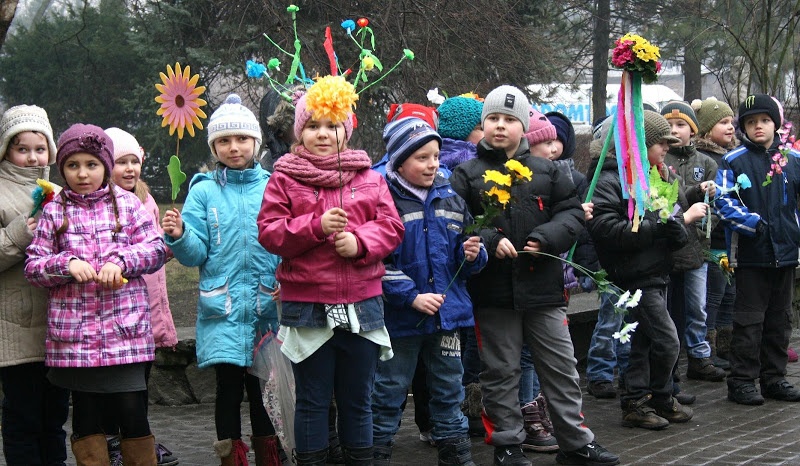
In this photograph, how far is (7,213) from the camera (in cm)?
493

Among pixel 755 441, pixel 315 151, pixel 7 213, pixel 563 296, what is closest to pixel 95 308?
pixel 7 213

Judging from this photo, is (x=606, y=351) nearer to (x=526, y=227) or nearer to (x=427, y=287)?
(x=526, y=227)

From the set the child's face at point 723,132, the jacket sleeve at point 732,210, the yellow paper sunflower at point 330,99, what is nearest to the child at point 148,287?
the yellow paper sunflower at point 330,99

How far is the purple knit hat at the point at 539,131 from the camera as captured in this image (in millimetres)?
6227

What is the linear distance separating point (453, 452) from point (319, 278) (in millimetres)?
1229

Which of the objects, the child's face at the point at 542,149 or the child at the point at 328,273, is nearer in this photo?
the child at the point at 328,273

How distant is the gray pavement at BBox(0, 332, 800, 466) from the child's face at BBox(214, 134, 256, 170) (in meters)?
1.62

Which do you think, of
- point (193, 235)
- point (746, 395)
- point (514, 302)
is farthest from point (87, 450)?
point (746, 395)

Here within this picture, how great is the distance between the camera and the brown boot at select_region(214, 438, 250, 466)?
504cm

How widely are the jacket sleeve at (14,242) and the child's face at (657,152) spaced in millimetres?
3487

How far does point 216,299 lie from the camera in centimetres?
496

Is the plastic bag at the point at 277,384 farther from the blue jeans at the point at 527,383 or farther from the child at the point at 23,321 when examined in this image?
the blue jeans at the point at 527,383

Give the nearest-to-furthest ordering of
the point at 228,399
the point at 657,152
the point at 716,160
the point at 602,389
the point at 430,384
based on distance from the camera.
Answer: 1. the point at 228,399
2. the point at 430,384
3. the point at 657,152
4. the point at 602,389
5. the point at 716,160

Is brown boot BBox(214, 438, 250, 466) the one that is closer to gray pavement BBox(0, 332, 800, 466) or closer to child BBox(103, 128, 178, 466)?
gray pavement BBox(0, 332, 800, 466)
